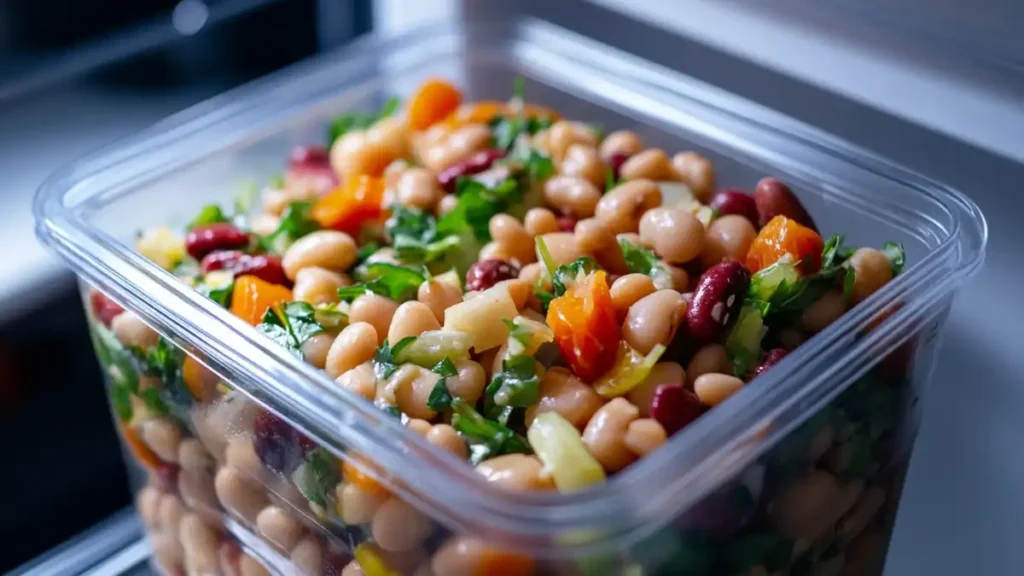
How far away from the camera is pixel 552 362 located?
0.67m

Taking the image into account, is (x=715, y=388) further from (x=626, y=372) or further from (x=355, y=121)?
(x=355, y=121)

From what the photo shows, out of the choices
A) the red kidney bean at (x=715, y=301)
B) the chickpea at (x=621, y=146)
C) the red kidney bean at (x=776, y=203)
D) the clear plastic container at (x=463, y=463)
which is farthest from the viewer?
the chickpea at (x=621, y=146)

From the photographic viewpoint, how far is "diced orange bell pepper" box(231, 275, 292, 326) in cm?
73

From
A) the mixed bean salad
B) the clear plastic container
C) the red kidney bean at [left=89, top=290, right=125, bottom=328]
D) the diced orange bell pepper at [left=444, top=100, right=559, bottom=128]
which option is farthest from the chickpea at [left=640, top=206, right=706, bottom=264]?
the red kidney bean at [left=89, top=290, right=125, bottom=328]

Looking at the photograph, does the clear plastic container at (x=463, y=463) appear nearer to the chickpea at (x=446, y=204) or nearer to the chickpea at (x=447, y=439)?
the chickpea at (x=447, y=439)

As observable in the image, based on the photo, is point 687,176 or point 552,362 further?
point 687,176

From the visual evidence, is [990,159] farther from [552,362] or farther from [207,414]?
[207,414]

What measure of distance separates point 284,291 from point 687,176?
29 cm

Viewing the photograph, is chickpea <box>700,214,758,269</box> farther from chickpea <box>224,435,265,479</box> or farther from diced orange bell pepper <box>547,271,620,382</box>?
chickpea <box>224,435,265,479</box>

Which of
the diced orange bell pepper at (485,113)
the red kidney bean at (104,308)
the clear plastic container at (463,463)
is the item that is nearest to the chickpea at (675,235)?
the clear plastic container at (463,463)

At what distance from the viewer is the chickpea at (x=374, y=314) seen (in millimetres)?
699

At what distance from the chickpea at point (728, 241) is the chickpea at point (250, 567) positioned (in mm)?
337

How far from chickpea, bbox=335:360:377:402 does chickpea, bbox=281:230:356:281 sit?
0.44 feet

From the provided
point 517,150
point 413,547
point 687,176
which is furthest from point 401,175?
point 413,547
